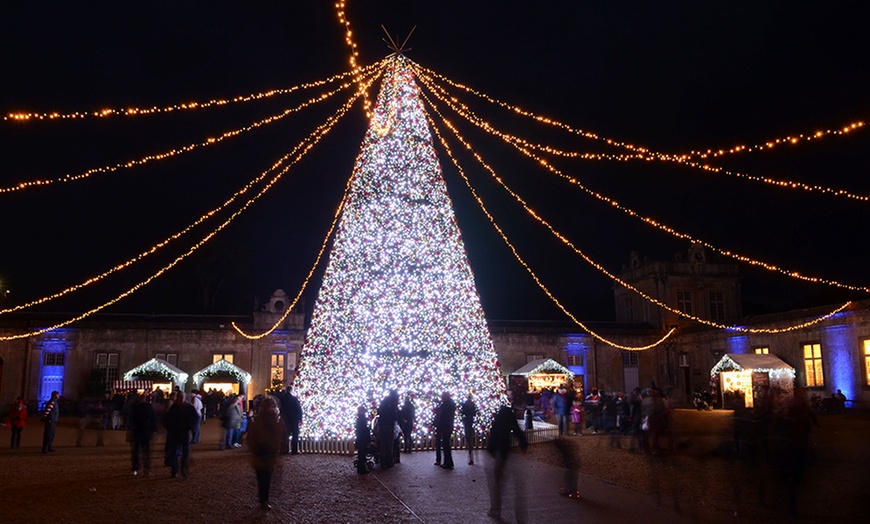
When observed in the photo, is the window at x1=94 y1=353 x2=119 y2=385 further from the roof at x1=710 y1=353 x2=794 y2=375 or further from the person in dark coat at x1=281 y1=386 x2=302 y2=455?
the roof at x1=710 y1=353 x2=794 y2=375

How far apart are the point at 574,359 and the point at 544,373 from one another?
5.53 m

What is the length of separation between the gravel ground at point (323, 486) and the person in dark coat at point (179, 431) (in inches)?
11.5

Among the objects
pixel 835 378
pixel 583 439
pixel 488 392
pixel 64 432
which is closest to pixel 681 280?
pixel 835 378

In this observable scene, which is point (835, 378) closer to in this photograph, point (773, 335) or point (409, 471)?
point (773, 335)

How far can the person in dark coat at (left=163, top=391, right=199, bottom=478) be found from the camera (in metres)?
12.6

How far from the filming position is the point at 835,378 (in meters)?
28.8

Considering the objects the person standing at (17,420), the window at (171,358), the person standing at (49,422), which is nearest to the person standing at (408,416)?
the person standing at (49,422)

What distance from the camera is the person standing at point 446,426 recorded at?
13320 mm

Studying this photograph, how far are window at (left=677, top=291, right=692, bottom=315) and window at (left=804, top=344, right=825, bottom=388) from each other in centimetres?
1287

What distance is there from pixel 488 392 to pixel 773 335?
22013mm

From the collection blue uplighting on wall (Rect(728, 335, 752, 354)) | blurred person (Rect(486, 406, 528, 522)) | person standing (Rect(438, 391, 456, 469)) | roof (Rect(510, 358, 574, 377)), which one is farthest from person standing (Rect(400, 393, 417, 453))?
blue uplighting on wall (Rect(728, 335, 752, 354))

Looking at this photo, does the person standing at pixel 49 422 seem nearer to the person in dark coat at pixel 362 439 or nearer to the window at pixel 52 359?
the person in dark coat at pixel 362 439

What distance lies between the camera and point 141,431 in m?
13.1

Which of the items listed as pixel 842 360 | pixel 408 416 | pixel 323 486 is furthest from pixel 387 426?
pixel 842 360
